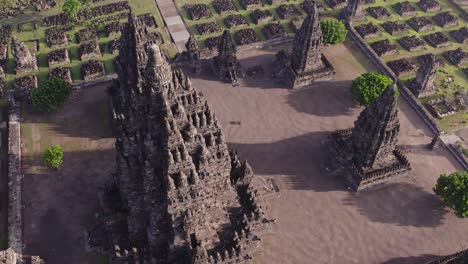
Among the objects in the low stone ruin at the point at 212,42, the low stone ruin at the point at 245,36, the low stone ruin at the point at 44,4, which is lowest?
the low stone ruin at the point at 212,42

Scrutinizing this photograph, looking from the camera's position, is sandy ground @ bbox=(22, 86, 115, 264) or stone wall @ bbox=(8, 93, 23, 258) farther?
sandy ground @ bbox=(22, 86, 115, 264)

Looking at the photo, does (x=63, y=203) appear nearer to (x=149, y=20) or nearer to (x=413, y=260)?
(x=149, y=20)

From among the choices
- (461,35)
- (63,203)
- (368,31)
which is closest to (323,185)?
(63,203)

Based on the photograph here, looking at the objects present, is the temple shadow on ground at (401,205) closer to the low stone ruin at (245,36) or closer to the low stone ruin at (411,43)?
the low stone ruin at (411,43)

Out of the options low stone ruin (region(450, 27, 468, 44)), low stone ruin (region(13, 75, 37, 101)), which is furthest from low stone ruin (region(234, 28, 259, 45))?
low stone ruin (region(450, 27, 468, 44))

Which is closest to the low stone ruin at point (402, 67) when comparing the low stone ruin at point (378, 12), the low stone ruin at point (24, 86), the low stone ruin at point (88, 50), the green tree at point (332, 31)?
the green tree at point (332, 31)

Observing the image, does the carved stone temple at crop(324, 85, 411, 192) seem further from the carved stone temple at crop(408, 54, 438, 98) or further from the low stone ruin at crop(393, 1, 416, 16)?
the low stone ruin at crop(393, 1, 416, 16)
